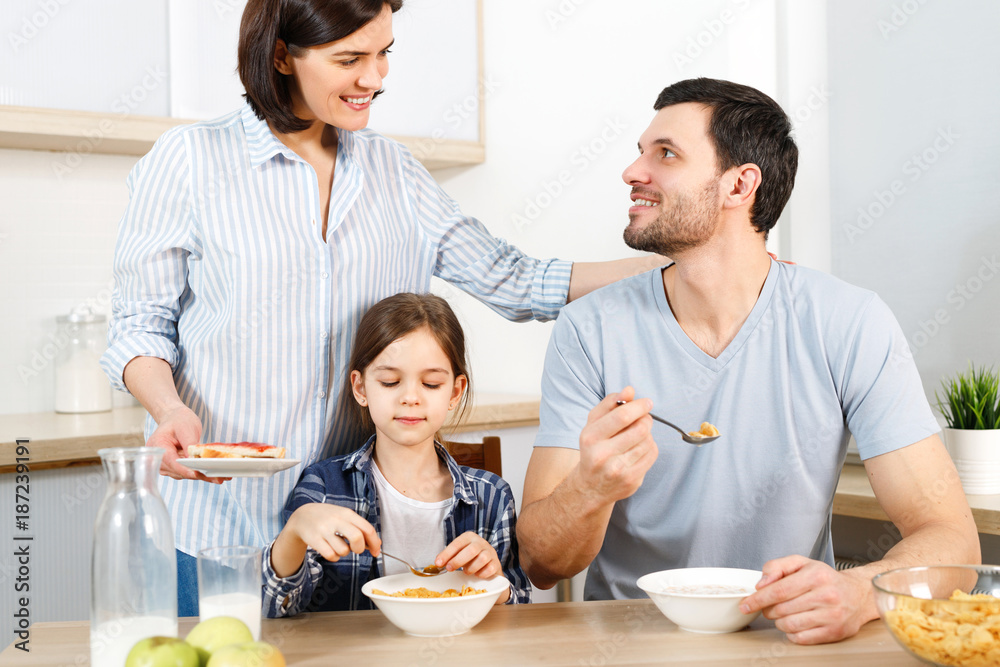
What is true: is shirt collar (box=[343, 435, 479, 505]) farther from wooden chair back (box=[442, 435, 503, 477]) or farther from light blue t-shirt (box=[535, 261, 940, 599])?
wooden chair back (box=[442, 435, 503, 477])

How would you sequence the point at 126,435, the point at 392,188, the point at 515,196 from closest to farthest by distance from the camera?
the point at 392,188 → the point at 126,435 → the point at 515,196

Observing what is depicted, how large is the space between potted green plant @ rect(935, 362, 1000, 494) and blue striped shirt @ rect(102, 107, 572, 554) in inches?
46.7

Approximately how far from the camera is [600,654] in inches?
37.1

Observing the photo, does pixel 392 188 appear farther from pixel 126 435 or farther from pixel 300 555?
pixel 126 435

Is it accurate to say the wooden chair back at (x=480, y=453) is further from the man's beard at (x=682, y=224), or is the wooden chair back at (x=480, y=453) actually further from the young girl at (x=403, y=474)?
the man's beard at (x=682, y=224)

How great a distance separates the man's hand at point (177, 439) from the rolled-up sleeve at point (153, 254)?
176mm

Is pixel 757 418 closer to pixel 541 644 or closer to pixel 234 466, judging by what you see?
pixel 541 644

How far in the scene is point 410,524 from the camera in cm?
136

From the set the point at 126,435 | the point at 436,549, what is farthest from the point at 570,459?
the point at 126,435

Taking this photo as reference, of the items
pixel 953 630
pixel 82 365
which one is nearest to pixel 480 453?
pixel 953 630

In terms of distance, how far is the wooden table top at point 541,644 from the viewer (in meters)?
0.93

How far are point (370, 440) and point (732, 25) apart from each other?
60.7 inches

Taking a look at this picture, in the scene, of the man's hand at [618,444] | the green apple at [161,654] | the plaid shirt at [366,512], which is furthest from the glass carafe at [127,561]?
the man's hand at [618,444]

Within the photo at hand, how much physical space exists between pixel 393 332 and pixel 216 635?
0.61m
